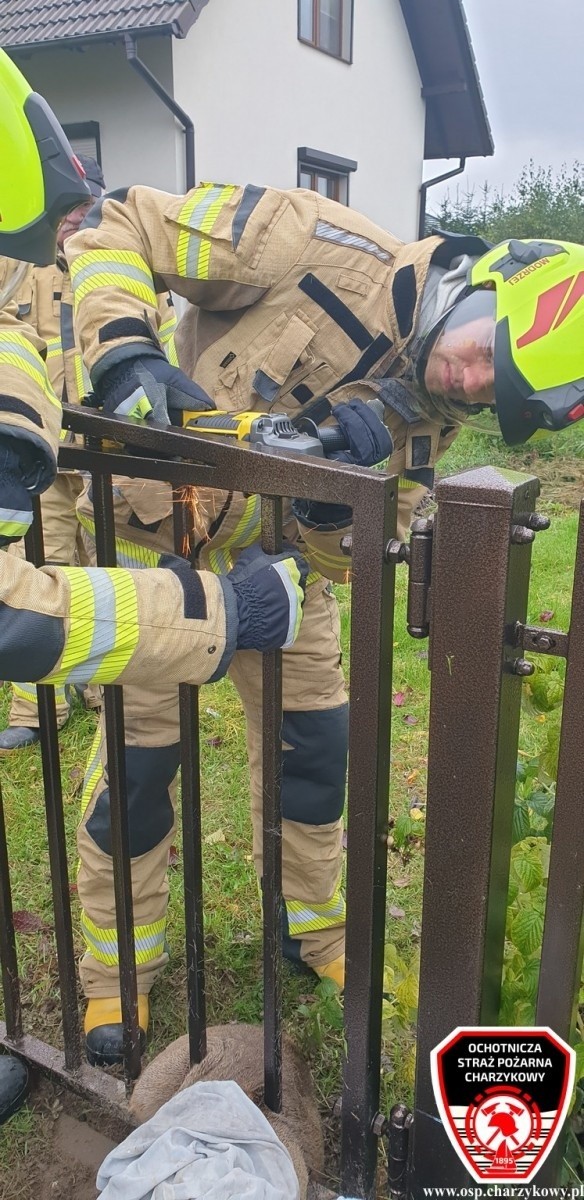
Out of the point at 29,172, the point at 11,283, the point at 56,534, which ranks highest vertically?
the point at 29,172

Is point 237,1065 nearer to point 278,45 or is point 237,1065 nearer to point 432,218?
point 278,45

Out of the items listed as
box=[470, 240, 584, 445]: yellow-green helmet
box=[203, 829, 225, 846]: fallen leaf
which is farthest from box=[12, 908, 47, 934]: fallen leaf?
box=[470, 240, 584, 445]: yellow-green helmet

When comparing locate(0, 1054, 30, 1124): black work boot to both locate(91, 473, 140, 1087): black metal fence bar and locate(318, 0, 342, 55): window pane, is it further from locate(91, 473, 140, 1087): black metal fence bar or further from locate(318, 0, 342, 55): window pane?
locate(318, 0, 342, 55): window pane

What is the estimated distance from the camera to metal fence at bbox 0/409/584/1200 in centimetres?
118

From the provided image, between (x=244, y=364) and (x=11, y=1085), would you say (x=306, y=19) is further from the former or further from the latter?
(x=11, y=1085)

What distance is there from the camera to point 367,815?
4.56 ft

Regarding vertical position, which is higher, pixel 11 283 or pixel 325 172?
pixel 325 172

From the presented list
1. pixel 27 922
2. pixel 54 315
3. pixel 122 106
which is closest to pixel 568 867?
pixel 27 922

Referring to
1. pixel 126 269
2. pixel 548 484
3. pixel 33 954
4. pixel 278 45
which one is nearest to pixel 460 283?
pixel 126 269

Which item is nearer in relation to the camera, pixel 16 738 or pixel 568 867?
pixel 568 867

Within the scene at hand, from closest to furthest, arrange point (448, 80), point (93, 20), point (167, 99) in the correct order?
point (93, 20) < point (167, 99) < point (448, 80)

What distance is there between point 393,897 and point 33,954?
3.61 feet

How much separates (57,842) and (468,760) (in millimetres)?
955

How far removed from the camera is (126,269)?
7.20 feet
